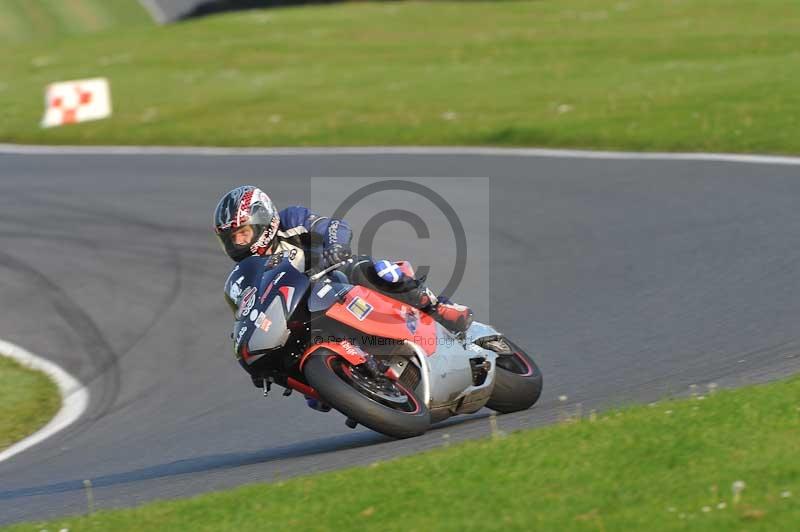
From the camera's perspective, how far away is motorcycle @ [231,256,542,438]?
7273 millimetres

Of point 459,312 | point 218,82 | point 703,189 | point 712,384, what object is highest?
point 218,82

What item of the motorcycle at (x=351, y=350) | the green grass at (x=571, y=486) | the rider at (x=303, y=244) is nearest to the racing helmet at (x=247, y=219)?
the rider at (x=303, y=244)

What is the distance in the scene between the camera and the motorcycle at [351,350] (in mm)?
7273

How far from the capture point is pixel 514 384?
8.37 metres

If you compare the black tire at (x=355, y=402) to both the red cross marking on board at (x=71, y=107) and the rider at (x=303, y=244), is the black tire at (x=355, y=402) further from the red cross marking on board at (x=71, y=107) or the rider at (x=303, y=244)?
the red cross marking on board at (x=71, y=107)

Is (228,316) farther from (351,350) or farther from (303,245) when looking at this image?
(351,350)

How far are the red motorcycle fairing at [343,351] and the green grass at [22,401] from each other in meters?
3.83

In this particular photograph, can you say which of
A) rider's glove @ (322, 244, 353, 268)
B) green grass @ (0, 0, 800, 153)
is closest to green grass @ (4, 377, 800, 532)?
rider's glove @ (322, 244, 353, 268)

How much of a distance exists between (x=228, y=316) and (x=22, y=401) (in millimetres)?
2578

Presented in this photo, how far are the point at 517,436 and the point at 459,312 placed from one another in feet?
4.53

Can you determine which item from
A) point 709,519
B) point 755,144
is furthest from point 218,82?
point 709,519

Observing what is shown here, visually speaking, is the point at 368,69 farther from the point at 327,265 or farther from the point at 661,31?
the point at 327,265

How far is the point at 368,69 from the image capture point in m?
30.1

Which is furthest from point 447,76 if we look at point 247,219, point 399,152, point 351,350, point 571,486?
point 571,486
